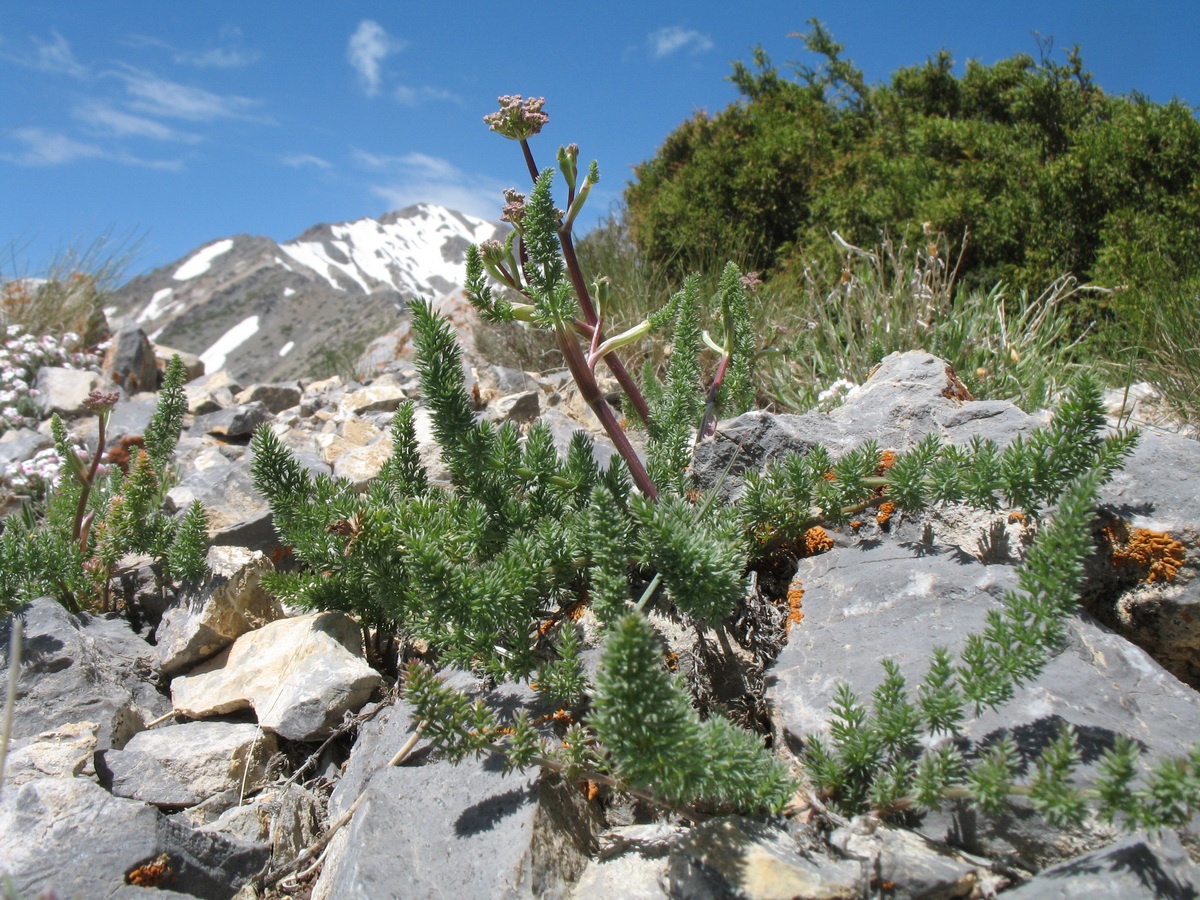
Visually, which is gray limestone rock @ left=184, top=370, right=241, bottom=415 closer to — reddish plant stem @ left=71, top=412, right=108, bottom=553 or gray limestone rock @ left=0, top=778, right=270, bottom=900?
reddish plant stem @ left=71, top=412, right=108, bottom=553

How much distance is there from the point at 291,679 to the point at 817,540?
67.4 inches

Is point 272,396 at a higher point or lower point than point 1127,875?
higher

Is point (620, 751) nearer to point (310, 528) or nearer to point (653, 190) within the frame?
point (310, 528)

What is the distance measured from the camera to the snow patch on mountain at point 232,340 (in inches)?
1515

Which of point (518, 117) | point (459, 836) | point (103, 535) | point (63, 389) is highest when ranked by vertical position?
point (63, 389)

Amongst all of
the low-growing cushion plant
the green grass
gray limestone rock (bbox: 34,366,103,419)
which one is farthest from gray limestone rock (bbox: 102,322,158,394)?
the low-growing cushion plant

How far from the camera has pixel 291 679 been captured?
240 cm

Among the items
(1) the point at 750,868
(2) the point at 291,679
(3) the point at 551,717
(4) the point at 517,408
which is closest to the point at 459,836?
(3) the point at 551,717

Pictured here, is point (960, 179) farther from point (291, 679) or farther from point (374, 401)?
point (291, 679)

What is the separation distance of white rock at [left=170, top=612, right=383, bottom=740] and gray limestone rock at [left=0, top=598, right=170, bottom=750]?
15 centimetres

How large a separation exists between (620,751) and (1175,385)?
4.72 metres

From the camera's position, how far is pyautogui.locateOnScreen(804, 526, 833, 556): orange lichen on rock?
2350 mm

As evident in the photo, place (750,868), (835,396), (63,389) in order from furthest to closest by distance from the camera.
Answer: (63,389)
(835,396)
(750,868)

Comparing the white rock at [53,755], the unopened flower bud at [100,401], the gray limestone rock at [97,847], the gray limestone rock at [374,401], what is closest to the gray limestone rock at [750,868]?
the gray limestone rock at [97,847]
